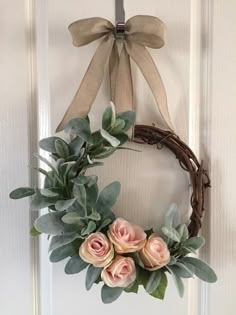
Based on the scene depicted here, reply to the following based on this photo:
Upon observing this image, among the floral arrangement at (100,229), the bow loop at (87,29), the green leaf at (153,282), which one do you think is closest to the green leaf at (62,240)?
the floral arrangement at (100,229)

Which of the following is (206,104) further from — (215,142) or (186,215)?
(186,215)

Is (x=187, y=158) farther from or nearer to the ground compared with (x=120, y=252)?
farther from the ground

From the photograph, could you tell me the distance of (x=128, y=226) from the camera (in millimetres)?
470

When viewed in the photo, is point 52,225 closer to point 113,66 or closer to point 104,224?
point 104,224

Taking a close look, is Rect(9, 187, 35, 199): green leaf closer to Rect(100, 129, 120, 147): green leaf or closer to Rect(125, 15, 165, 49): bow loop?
Rect(100, 129, 120, 147): green leaf

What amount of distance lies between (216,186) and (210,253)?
93 millimetres

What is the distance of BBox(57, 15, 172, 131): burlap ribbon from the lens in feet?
1.59

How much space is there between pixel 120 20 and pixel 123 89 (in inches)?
3.5

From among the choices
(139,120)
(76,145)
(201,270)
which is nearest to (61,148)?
(76,145)

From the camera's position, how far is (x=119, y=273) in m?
0.45

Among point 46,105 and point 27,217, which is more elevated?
point 46,105

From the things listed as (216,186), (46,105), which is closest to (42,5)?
(46,105)

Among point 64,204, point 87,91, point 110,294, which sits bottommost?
point 110,294

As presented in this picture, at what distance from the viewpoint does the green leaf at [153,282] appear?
0.46 metres
